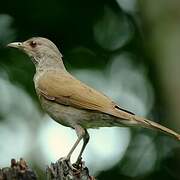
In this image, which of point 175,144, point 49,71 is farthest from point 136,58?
point 49,71

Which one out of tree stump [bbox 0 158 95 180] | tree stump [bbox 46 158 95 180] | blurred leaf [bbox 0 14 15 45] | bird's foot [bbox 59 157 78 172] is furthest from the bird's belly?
blurred leaf [bbox 0 14 15 45]

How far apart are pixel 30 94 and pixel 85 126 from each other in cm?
402

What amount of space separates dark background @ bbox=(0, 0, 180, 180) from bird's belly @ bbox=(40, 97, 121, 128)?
8.70ft

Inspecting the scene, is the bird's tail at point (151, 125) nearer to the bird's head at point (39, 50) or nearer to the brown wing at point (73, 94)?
the brown wing at point (73, 94)

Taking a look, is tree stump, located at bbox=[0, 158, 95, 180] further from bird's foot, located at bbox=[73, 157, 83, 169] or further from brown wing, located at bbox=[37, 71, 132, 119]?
brown wing, located at bbox=[37, 71, 132, 119]

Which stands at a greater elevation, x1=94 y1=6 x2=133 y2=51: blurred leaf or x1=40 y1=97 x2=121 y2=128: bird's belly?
x1=94 y1=6 x2=133 y2=51: blurred leaf

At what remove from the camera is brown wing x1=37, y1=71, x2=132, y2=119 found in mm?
10969

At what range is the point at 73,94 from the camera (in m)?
11.3

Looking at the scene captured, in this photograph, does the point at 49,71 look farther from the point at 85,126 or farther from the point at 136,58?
the point at 136,58

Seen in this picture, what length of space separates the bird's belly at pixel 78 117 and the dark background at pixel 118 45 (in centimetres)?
265

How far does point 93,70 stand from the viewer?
15.7 m

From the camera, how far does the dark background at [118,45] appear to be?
14.2 m

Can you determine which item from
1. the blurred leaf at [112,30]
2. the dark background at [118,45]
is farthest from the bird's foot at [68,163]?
the blurred leaf at [112,30]

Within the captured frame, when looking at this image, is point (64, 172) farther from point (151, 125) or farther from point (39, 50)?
point (39, 50)
